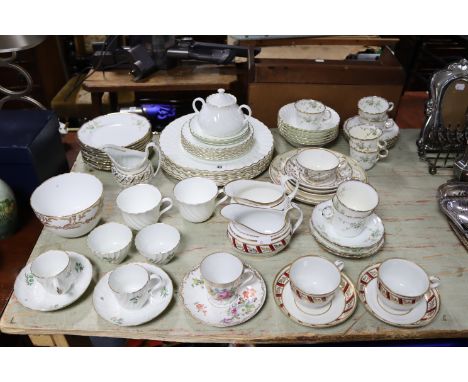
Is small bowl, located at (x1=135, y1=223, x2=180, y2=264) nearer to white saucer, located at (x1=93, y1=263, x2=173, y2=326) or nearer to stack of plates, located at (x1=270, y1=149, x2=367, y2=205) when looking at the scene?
white saucer, located at (x1=93, y1=263, x2=173, y2=326)

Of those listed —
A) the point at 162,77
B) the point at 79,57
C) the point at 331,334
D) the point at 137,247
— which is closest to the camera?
the point at 331,334

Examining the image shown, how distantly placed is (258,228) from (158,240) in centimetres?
27

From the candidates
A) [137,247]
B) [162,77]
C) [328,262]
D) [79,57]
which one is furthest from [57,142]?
[79,57]

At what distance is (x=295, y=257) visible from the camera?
3.61 feet

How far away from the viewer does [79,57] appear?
9.14ft

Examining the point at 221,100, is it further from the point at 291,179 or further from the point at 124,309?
the point at 124,309

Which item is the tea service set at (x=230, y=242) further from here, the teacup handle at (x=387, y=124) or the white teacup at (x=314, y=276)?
the teacup handle at (x=387, y=124)

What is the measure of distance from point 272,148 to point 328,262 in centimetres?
48

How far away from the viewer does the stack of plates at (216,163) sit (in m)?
1.27

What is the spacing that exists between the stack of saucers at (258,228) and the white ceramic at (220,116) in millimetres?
285

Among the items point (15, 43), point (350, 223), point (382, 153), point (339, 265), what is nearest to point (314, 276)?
point (339, 265)

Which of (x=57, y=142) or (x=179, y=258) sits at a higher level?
(x=57, y=142)

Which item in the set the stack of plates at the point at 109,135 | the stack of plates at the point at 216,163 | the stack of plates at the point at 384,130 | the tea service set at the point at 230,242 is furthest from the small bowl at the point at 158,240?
the stack of plates at the point at 384,130

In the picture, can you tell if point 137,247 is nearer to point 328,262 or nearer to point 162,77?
point 328,262
